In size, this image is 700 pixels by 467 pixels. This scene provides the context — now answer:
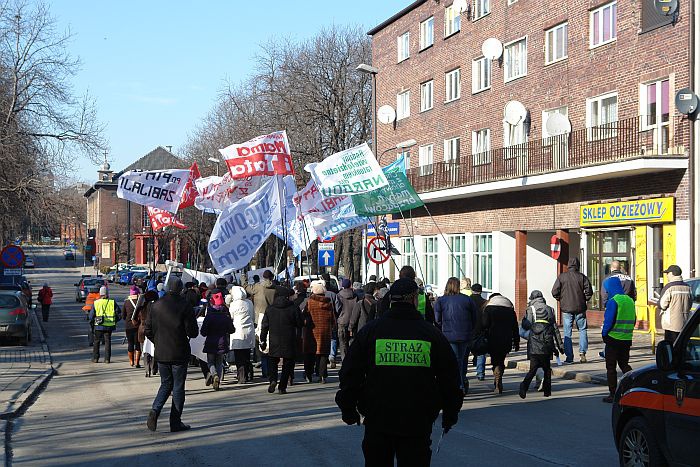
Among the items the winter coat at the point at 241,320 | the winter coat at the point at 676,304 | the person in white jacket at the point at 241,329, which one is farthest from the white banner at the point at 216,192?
the winter coat at the point at 676,304

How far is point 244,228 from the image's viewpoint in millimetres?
21500

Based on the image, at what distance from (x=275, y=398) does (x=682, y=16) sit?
14.7 m

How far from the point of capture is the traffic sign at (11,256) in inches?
1009

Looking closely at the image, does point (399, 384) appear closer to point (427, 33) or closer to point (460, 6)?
point (460, 6)

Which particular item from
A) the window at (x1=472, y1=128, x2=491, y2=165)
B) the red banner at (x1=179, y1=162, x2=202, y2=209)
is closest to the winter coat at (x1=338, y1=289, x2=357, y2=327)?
the red banner at (x1=179, y1=162, x2=202, y2=209)

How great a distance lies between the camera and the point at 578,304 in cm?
1898

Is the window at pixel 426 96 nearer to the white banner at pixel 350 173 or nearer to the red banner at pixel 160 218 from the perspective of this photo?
the red banner at pixel 160 218

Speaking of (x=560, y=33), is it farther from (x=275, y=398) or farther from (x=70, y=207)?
(x=275, y=398)

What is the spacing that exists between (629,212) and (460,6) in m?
13.8

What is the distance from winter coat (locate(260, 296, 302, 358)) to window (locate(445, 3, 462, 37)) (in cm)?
2325

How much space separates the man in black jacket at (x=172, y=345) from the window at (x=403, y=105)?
100 ft

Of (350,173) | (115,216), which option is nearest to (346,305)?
(350,173)

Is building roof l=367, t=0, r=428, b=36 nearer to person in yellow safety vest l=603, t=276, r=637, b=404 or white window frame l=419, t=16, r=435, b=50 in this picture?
white window frame l=419, t=16, r=435, b=50

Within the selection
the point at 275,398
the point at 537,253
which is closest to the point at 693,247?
the point at 537,253
